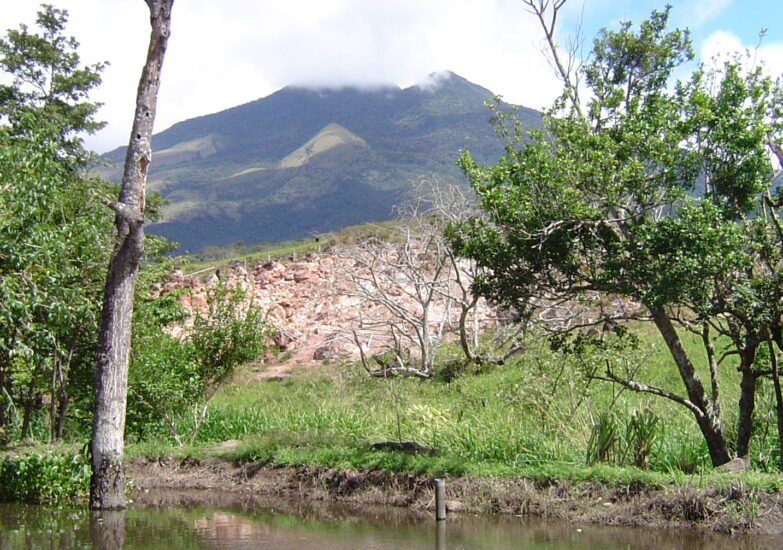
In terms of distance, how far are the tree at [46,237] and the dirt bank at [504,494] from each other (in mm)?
3146

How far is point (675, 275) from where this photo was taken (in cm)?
985

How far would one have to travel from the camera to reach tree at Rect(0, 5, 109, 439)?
10344 millimetres

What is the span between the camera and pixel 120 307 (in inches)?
456

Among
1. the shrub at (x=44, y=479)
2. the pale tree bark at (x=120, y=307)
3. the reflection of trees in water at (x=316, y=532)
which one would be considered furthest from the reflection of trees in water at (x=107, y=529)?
the shrub at (x=44, y=479)

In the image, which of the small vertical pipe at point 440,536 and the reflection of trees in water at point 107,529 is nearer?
the reflection of trees in water at point 107,529

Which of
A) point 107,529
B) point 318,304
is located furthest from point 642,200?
point 318,304

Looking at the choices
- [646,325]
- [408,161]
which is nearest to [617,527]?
[646,325]

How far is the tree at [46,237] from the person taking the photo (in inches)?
407

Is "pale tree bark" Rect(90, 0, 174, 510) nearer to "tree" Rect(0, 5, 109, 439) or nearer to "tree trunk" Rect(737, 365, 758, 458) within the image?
"tree" Rect(0, 5, 109, 439)

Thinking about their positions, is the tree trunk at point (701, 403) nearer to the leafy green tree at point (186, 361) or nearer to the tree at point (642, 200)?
the tree at point (642, 200)

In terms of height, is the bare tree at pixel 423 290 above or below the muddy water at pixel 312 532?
above

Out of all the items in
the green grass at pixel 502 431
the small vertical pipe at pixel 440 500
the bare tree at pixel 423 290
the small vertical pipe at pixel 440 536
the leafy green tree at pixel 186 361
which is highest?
the bare tree at pixel 423 290

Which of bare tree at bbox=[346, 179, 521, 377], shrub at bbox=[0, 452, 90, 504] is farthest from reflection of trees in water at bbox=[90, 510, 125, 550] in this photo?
bare tree at bbox=[346, 179, 521, 377]

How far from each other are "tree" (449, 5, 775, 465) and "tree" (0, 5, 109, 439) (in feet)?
19.3
